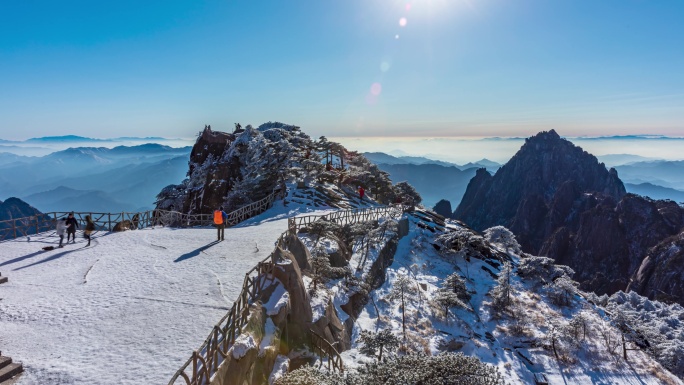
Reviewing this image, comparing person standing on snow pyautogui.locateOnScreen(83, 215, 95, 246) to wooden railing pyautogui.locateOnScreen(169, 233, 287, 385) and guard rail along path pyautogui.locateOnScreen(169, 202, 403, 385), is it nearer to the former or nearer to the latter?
guard rail along path pyautogui.locateOnScreen(169, 202, 403, 385)

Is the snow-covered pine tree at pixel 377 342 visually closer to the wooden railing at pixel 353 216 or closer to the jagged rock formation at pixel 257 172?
the wooden railing at pixel 353 216

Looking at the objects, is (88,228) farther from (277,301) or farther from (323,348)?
(323,348)

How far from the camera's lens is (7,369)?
763 centimetres

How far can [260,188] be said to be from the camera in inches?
1453

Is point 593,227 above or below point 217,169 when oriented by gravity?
below

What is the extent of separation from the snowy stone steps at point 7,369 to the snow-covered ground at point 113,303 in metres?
0.20

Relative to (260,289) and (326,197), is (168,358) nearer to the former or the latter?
(260,289)

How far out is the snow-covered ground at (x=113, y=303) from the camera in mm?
8180

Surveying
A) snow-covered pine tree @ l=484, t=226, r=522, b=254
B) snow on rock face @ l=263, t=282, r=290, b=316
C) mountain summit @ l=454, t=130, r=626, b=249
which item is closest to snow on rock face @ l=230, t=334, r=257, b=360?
snow on rock face @ l=263, t=282, r=290, b=316

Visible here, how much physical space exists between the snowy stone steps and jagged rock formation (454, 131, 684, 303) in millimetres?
59524

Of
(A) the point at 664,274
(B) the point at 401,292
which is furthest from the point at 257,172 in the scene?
(A) the point at 664,274

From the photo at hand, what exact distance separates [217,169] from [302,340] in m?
34.3

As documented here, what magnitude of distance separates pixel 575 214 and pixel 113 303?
104 metres

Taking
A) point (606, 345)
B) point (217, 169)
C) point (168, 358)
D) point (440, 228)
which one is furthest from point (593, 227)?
point (168, 358)
